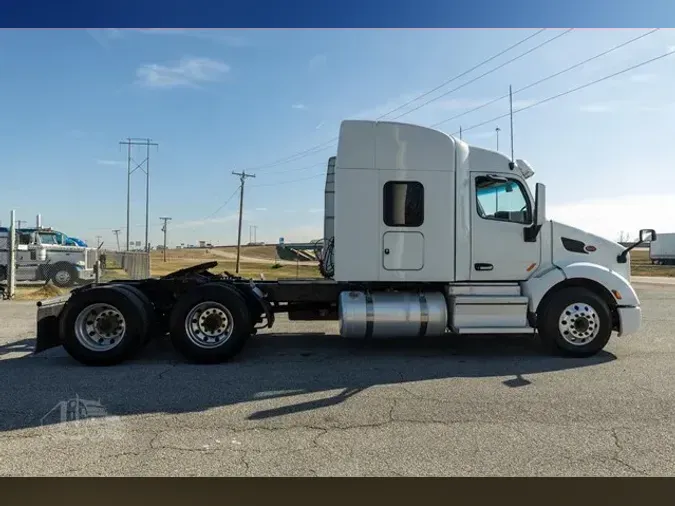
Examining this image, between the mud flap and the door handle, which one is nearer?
the mud flap

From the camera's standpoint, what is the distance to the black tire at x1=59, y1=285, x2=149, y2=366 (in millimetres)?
6441

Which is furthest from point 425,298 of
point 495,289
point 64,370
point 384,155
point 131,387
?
point 64,370

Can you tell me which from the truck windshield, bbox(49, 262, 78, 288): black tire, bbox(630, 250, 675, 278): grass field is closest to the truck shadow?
bbox(49, 262, 78, 288): black tire

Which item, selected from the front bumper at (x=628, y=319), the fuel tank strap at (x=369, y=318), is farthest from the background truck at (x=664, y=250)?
the fuel tank strap at (x=369, y=318)

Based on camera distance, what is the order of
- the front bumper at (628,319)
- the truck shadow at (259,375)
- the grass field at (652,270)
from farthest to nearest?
the grass field at (652,270) → the front bumper at (628,319) → the truck shadow at (259,375)

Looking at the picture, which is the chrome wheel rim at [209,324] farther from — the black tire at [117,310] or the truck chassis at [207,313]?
the black tire at [117,310]

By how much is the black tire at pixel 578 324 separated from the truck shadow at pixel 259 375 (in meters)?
0.20

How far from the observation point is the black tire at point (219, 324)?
6.55 metres

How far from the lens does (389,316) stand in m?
6.98

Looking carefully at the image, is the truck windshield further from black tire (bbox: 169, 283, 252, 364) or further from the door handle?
the door handle

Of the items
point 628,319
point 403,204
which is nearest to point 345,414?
point 403,204

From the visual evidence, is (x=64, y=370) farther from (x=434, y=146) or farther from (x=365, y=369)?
(x=434, y=146)

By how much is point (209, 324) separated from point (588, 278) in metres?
5.39
